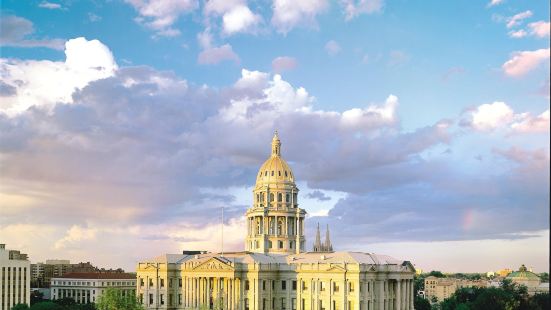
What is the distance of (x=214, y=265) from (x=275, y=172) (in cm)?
2594

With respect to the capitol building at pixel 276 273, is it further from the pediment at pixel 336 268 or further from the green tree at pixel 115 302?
the green tree at pixel 115 302

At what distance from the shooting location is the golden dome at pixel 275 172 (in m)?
164

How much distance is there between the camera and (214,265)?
147125 millimetres

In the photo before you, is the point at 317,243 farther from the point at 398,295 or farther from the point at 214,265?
the point at 214,265

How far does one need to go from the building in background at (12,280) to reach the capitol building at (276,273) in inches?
1691

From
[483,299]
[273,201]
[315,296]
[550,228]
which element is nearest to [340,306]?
[315,296]

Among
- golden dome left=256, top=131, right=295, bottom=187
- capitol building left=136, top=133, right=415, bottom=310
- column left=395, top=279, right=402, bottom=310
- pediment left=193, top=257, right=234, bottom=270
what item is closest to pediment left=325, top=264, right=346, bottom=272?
capitol building left=136, top=133, right=415, bottom=310

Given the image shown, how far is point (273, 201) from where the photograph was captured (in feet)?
531

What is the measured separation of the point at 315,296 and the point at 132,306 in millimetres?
32237

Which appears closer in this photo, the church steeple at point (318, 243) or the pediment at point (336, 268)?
the pediment at point (336, 268)

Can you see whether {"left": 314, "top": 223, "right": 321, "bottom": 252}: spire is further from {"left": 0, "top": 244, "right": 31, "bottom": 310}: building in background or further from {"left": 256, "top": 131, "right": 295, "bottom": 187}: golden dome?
{"left": 0, "top": 244, "right": 31, "bottom": 310}: building in background

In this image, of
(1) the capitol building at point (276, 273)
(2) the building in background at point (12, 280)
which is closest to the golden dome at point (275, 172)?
(1) the capitol building at point (276, 273)

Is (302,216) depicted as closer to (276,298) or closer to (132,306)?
(276,298)

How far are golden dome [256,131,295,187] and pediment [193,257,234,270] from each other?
23.1m
